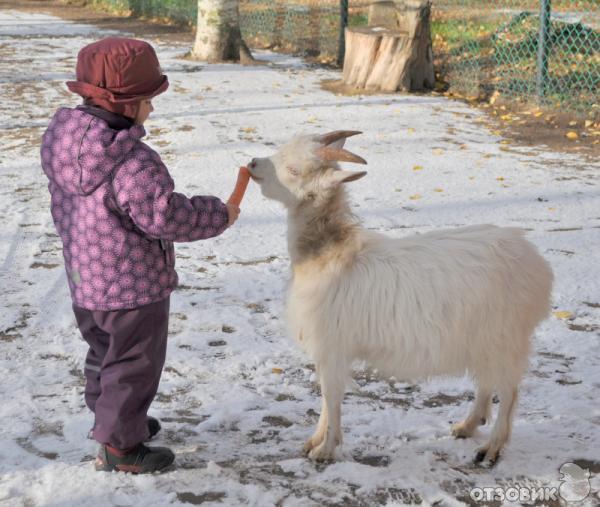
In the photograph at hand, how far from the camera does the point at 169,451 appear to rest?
134 inches

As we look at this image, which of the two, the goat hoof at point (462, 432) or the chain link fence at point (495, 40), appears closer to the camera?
the goat hoof at point (462, 432)

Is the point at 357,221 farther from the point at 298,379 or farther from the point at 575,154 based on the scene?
the point at 575,154

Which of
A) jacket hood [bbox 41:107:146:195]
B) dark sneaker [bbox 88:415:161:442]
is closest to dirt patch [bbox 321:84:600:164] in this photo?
dark sneaker [bbox 88:415:161:442]

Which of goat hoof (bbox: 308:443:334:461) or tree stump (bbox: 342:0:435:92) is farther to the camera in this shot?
tree stump (bbox: 342:0:435:92)

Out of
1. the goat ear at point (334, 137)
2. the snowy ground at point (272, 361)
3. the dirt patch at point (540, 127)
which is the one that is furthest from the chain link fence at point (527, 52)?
the goat ear at point (334, 137)

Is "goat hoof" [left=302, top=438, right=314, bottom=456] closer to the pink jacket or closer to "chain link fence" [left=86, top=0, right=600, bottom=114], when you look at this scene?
the pink jacket

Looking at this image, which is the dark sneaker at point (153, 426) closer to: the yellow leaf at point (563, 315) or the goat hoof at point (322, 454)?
the goat hoof at point (322, 454)

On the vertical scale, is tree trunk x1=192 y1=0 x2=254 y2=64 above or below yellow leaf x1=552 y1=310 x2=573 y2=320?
above

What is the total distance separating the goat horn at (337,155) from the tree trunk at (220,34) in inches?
396

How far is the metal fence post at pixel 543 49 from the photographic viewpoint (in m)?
9.78

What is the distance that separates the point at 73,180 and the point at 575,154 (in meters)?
6.33

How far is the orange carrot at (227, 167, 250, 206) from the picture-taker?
11.3 feet

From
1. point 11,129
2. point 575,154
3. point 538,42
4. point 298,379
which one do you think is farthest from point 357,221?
point 538,42

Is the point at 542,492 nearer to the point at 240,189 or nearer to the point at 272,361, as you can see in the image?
the point at 272,361
